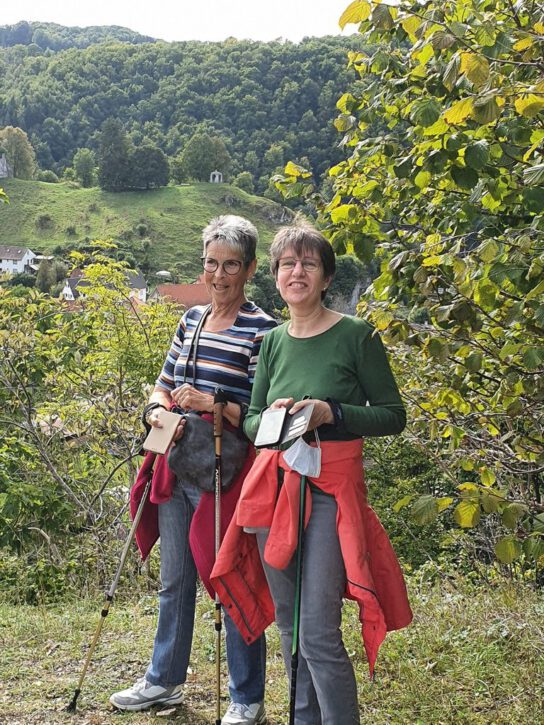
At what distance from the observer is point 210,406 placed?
10.6ft

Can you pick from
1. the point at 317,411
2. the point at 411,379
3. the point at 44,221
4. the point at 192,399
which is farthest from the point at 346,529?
the point at 44,221

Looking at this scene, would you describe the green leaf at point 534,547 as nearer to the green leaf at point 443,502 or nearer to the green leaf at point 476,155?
the green leaf at point 443,502

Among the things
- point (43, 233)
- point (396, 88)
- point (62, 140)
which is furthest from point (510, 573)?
point (62, 140)

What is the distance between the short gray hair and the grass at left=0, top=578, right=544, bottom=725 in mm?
1855

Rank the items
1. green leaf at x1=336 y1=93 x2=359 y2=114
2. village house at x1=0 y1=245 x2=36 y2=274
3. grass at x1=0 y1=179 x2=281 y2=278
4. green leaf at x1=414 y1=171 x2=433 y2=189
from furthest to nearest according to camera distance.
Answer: grass at x1=0 y1=179 x2=281 y2=278 < village house at x1=0 y1=245 x2=36 y2=274 < green leaf at x1=336 y1=93 x2=359 y2=114 < green leaf at x1=414 y1=171 x2=433 y2=189

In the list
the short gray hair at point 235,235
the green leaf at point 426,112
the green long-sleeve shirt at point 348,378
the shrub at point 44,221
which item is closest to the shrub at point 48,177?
the shrub at point 44,221

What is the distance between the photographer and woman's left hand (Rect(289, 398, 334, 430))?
2619 millimetres

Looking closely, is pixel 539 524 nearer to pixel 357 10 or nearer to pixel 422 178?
pixel 422 178

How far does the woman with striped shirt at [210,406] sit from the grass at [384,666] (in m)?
0.16

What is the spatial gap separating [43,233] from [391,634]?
10190 cm

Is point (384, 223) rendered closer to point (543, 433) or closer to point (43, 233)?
point (543, 433)

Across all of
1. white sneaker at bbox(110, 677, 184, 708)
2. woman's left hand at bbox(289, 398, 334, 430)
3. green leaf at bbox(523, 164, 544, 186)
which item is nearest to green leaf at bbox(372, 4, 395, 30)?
green leaf at bbox(523, 164, 544, 186)

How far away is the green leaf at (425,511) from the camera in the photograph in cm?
250

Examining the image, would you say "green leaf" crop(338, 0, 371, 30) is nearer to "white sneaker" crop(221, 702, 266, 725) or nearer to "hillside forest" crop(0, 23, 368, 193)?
"white sneaker" crop(221, 702, 266, 725)
